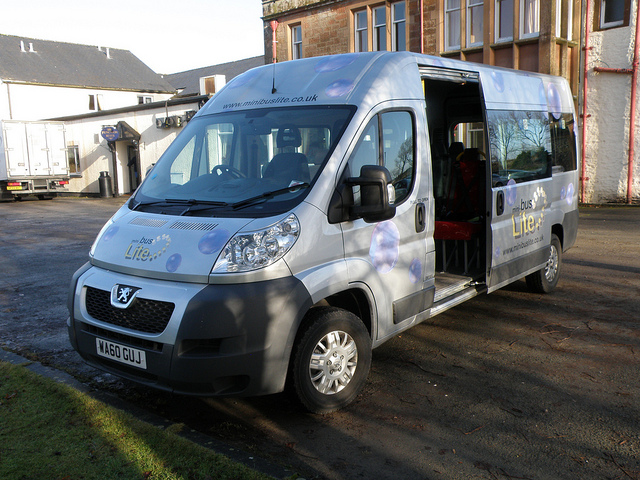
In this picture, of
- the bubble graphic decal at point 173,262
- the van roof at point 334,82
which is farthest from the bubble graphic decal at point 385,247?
the bubble graphic decal at point 173,262

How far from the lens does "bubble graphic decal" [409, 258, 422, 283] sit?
495 cm

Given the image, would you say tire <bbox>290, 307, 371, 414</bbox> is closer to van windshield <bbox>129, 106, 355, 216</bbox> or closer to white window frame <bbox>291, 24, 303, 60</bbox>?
van windshield <bbox>129, 106, 355, 216</bbox>

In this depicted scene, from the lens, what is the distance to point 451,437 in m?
3.91

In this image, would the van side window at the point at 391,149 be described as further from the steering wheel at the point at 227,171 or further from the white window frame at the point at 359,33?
the white window frame at the point at 359,33

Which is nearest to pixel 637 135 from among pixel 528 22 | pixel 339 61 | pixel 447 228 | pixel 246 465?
pixel 528 22

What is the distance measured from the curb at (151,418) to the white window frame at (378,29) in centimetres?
1946

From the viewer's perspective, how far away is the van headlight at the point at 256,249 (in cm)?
376

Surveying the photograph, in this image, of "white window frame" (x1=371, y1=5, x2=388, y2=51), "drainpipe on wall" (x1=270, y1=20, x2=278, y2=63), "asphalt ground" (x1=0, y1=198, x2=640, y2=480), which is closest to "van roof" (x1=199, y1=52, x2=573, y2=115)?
"asphalt ground" (x1=0, y1=198, x2=640, y2=480)

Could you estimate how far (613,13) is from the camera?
18281 mm

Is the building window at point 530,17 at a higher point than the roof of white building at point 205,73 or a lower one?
lower

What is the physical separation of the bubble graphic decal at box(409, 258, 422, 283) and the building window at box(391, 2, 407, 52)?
1840 cm

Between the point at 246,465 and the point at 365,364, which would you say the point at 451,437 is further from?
the point at 246,465

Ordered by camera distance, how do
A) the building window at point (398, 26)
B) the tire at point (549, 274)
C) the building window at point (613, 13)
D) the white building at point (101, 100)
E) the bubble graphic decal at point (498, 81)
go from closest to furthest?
the bubble graphic decal at point (498, 81)
the tire at point (549, 274)
the building window at point (613, 13)
the building window at point (398, 26)
the white building at point (101, 100)

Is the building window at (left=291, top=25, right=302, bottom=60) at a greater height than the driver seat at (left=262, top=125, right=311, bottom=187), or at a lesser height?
greater
